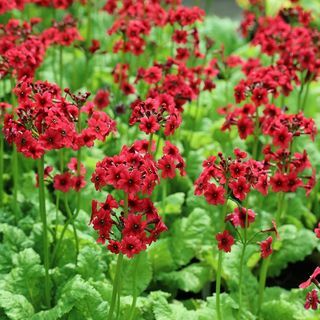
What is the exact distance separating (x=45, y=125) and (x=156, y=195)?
1.59 meters

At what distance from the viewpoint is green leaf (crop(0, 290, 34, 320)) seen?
354 centimetres

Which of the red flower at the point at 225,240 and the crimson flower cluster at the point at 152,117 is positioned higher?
the crimson flower cluster at the point at 152,117

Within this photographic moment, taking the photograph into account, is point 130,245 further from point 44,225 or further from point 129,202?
point 44,225

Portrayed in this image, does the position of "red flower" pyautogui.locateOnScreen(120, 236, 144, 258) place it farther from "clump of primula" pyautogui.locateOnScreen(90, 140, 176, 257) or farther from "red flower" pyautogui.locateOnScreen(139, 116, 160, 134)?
"red flower" pyautogui.locateOnScreen(139, 116, 160, 134)

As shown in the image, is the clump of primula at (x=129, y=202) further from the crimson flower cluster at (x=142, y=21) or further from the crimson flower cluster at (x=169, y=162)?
the crimson flower cluster at (x=142, y=21)

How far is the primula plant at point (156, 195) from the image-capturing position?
10.3 feet

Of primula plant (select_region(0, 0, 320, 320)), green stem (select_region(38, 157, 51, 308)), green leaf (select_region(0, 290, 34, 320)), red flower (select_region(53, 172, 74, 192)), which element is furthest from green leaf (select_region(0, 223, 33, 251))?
red flower (select_region(53, 172, 74, 192))

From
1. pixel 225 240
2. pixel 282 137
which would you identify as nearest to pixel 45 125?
pixel 225 240

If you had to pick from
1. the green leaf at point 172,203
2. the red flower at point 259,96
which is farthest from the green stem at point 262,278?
the red flower at point 259,96

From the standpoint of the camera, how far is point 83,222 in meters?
4.32

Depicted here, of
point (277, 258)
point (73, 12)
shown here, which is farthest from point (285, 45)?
point (73, 12)

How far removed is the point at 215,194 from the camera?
10.4ft

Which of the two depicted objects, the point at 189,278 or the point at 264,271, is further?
the point at 189,278

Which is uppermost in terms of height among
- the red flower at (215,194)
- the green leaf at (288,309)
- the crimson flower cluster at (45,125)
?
the crimson flower cluster at (45,125)
